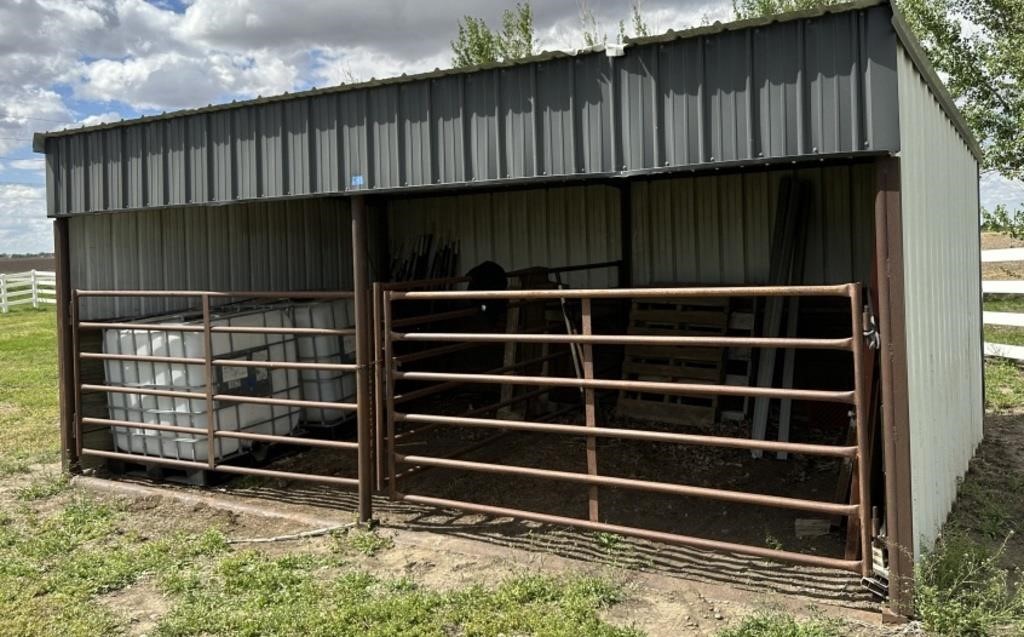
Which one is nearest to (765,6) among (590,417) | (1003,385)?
(1003,385)

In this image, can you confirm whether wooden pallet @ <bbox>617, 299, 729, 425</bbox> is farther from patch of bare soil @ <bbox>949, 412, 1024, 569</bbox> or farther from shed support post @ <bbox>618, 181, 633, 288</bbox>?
patch of bare soil @ <bbox>949, 412, 1024, 569</bbox>

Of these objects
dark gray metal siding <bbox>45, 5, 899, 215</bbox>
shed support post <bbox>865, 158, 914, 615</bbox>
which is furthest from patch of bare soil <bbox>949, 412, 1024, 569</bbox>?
dark gray metal siding <bbox>45, 5, 899, 215</bbox>

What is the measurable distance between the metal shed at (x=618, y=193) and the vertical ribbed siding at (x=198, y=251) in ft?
0.06

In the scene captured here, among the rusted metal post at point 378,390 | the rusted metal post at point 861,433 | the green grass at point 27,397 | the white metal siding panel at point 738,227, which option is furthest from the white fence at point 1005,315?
the green grass at point 27,397

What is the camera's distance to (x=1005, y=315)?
477 inches

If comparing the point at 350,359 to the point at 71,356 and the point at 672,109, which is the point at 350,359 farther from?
the point at 672,109

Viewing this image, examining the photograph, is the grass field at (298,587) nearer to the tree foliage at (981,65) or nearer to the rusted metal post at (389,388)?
the rusted metal post at (389,388)

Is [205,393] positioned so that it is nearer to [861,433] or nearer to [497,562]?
[497,562]

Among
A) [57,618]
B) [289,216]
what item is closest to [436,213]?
[289,216]

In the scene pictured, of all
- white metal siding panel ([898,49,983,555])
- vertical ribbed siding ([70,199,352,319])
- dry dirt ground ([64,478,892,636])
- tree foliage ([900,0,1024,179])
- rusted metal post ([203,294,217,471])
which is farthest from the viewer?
tree foliage ([900,0,1024,179])

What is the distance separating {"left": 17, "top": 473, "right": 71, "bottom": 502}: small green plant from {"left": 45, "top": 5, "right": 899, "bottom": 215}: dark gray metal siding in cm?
211

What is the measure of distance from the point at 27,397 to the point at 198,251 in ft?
15.5

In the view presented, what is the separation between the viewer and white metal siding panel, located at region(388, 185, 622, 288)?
8484 mm

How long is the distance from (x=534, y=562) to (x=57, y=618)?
91.4 inches
